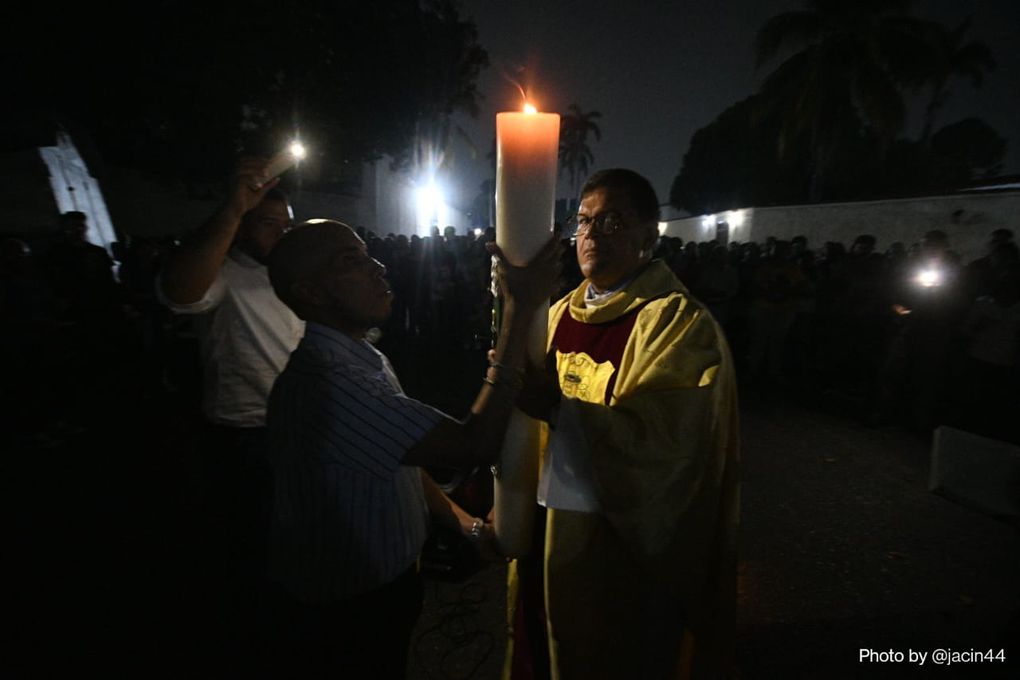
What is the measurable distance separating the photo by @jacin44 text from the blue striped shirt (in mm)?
3131

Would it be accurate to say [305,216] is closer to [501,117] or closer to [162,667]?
[162,667]

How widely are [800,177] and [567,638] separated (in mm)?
40789

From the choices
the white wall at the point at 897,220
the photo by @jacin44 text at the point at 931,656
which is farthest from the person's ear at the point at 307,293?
the white wall at the point at 897,220

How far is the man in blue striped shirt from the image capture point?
5.13ft

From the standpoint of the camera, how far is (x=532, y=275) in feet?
4.42

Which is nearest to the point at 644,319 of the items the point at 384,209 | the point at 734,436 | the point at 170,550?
the point at 734,436

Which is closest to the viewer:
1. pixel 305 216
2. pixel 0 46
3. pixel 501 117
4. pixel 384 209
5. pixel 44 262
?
pixel 501 117

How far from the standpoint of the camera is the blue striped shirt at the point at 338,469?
1590mm

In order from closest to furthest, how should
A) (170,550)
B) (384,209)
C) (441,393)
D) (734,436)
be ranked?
(734,436) < (170,550) < (441,393) < (384,209)

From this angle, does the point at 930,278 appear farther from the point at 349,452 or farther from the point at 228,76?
the point at 228,76

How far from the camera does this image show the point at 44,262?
289 inches

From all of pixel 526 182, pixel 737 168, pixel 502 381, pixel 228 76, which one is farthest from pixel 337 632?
pixel 737 168

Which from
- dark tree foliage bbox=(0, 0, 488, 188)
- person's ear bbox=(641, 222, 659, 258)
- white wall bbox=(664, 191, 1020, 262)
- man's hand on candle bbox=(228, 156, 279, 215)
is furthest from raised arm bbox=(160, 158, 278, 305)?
white wall bbox=(664, 191, 1020, 262)

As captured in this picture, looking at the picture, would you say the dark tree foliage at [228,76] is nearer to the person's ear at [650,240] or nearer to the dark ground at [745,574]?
the dark ground at [745,574]
